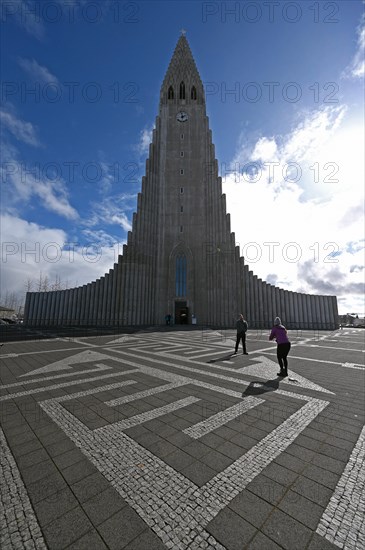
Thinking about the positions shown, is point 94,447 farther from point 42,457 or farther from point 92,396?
point 92,396

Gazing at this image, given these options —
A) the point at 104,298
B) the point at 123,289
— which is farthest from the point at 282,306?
the point at 104,298

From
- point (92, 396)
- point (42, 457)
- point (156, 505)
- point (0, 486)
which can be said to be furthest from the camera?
point (92, 396)

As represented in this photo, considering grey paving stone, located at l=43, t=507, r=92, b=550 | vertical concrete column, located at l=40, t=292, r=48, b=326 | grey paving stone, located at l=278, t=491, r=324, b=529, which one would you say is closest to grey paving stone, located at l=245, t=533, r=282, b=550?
grey paving stone, located at l=278, t=491, r=324, b=529

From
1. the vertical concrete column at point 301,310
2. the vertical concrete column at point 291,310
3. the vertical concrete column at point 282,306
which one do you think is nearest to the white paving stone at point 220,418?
the vertical concrete column at point 282,306

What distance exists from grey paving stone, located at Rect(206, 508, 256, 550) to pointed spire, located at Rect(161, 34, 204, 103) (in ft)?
191

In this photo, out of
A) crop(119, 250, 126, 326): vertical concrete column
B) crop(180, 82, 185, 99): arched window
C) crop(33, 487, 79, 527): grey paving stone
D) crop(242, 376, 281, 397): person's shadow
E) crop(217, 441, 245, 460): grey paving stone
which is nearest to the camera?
crop(33, 487, 79, 527): grey paving stone

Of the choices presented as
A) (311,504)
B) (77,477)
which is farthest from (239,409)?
(77,477)

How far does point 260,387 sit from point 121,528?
196 inches

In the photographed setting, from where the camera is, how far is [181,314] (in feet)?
128

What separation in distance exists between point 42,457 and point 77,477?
80 centimetres

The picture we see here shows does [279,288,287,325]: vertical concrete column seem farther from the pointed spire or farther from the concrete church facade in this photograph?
the pointed spire

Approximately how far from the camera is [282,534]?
2139mm

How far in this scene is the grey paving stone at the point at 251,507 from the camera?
228cm

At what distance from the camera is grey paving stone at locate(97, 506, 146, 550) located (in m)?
2.02
